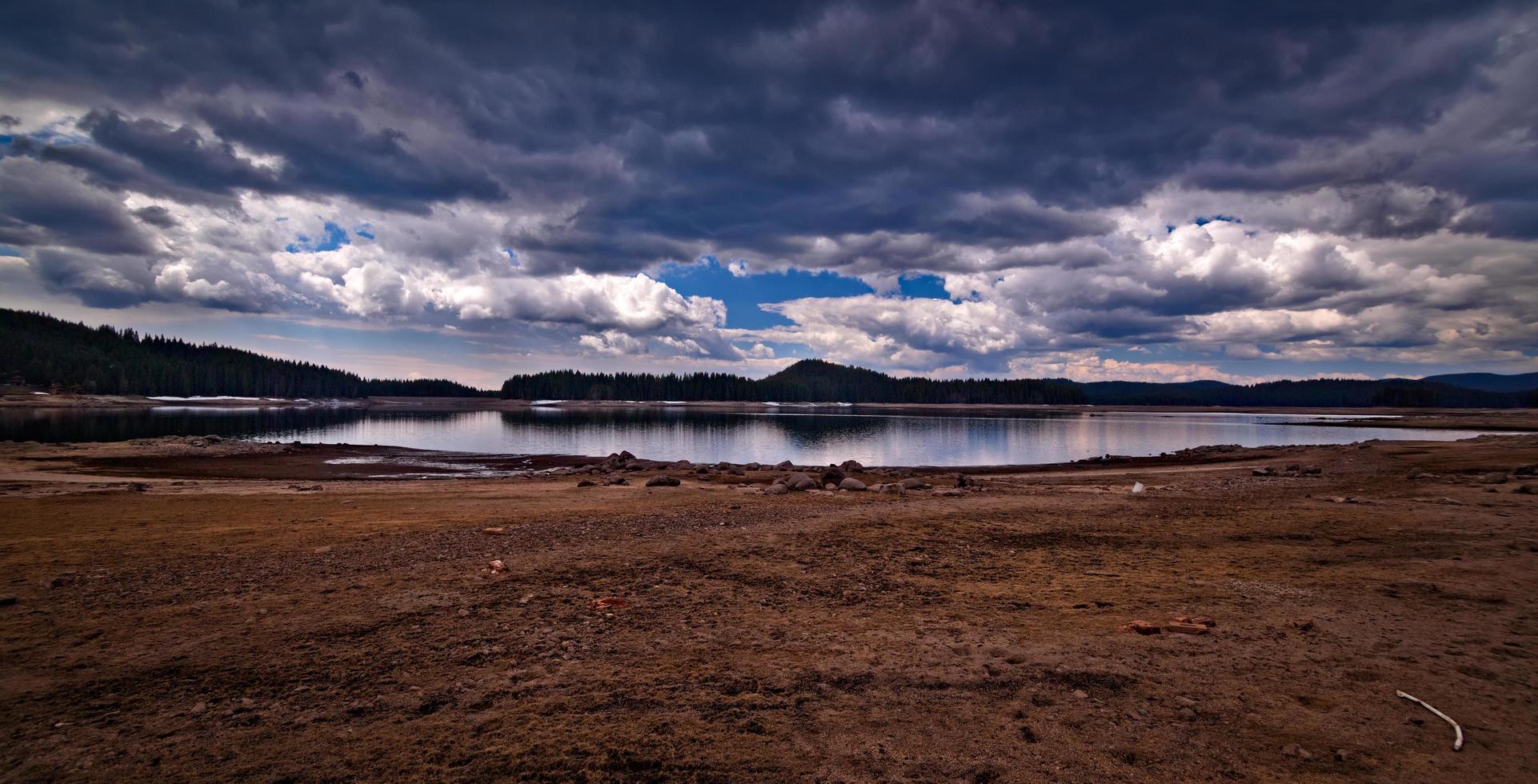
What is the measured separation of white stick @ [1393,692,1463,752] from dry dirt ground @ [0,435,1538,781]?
0.08 metres

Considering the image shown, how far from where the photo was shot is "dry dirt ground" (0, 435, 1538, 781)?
16.1 ft

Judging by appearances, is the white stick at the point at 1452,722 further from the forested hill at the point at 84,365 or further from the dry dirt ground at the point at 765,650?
the forested hill at the point at 84,365

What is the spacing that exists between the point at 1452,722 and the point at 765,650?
599cm

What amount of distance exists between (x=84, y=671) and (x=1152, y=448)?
6857 cm

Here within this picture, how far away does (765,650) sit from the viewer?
7.13 metres

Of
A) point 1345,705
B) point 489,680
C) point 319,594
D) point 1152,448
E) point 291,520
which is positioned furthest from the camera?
point 1152,448

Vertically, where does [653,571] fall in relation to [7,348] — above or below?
below

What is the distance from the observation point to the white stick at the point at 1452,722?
498 cm

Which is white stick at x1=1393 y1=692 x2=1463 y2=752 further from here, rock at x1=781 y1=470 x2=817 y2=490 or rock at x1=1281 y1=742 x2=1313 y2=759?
rock at x1=781 y1=470 x2=817 y2=490

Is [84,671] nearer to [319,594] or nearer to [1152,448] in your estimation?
[319,594]

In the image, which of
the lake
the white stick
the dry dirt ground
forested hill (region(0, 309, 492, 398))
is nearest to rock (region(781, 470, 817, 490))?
the dry dirt ground

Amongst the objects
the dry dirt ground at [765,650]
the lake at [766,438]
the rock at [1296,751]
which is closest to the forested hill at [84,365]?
the lake at [766,438]

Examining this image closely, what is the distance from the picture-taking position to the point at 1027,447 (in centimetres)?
6169

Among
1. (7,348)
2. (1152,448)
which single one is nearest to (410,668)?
(1152,448)
